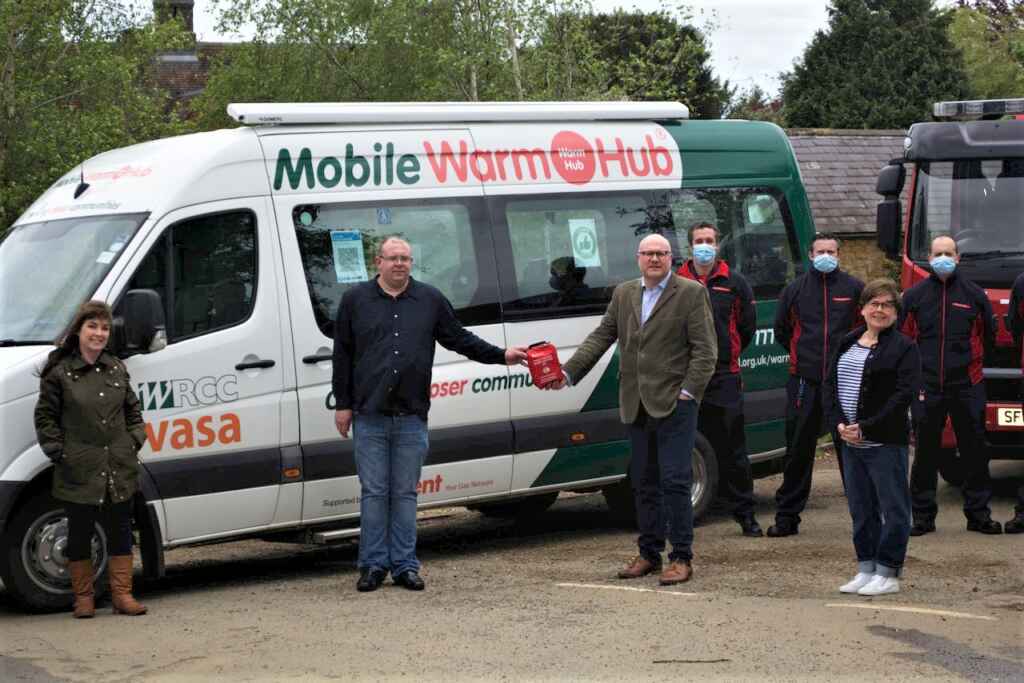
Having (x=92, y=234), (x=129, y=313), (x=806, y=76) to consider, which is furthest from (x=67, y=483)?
(x=806, y=76)

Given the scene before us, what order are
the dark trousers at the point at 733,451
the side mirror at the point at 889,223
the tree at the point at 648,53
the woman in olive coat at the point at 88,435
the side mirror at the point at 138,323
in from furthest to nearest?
the tree at the point at 648,53 < the side mirror at the point at 889,223 < the dark trousers at the point at 733,451 < the side mirror at the point at 138,323 < the woman in olive coat at the point at 88,435

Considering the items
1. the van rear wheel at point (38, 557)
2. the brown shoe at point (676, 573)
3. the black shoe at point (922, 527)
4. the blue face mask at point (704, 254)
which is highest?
the blue face mask at point (704, 254)

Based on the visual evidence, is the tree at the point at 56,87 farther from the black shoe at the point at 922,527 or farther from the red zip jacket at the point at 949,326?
the black shoe at the point at 922,527

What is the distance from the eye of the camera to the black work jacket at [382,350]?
9.15m

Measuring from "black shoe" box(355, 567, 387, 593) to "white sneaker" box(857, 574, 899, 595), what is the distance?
2.55 metres

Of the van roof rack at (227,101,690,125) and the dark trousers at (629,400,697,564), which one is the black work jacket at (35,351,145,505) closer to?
the van roof rack at (227,101,690,125)

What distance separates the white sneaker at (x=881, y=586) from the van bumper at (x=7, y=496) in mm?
4348

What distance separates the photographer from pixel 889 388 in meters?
8.66

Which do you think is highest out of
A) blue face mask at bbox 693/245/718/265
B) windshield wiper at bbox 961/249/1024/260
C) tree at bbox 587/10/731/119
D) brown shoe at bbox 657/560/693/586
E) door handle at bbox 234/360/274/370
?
tree at bbox 587/10/731/119

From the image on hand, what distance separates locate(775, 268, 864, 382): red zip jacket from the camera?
10.7 meters

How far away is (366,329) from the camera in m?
9.15

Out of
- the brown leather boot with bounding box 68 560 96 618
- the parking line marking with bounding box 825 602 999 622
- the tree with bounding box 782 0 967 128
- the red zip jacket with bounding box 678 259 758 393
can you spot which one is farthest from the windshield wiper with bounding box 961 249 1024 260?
the tree with bounding box 782 0 967 128

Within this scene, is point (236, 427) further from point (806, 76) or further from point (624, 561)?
point (806, 76)

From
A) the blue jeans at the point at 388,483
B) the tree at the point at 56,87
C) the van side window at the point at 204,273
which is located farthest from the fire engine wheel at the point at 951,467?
the tree at the point at 56,87
